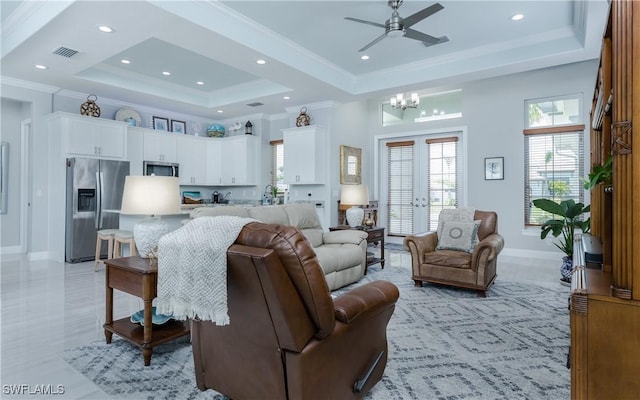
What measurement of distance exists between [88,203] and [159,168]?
60.7 inches

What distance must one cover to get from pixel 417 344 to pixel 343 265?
1.51 metres

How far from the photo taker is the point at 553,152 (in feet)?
19.5

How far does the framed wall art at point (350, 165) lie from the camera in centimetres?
699

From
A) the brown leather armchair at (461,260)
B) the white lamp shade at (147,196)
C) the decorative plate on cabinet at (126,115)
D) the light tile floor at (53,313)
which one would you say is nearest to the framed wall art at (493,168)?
the light tile floor at (53,313)

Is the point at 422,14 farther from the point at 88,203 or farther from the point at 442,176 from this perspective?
the point at 88,203

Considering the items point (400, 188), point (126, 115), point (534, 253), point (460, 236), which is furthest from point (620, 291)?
point (126, 115)

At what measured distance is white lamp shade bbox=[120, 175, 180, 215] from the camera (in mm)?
2572

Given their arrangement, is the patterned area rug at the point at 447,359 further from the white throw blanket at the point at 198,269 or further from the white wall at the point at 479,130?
the white wall at the point at 479,130

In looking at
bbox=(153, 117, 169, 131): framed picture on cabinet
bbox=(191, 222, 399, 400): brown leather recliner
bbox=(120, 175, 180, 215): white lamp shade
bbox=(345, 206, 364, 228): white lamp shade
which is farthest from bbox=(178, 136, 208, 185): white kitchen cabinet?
bbox=(191, 222, 399, 400): brown leather recliner

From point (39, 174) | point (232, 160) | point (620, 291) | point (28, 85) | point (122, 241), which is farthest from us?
point (232, 160)

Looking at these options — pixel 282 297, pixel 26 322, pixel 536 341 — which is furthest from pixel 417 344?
pixel 26 322

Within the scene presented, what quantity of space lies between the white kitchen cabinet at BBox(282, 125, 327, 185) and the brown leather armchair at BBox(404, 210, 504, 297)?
2.83 metres

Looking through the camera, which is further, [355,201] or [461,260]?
[355,201]

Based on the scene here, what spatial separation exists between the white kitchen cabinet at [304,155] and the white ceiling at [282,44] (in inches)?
27.0
